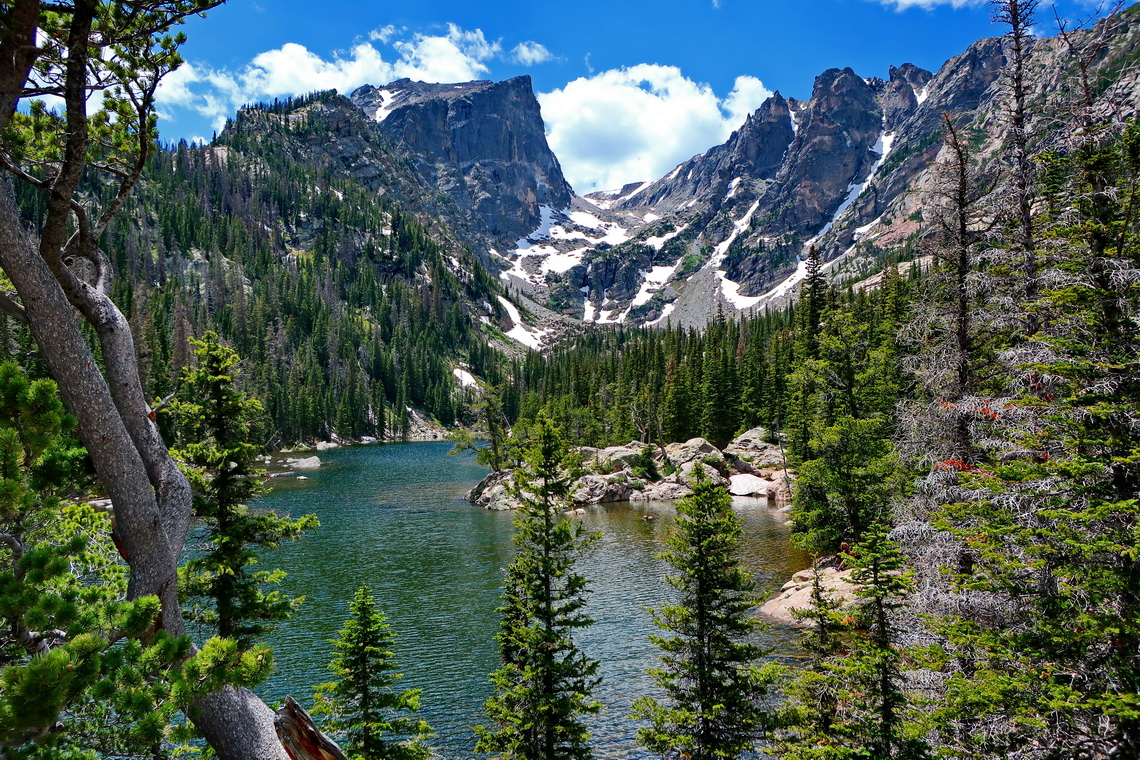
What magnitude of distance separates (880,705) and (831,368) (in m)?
21.7

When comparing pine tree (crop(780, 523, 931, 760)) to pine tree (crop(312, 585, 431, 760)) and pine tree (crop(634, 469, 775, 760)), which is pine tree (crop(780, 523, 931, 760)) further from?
pine tree (crop(312, 585, 431, 760))

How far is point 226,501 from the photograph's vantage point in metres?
13.3

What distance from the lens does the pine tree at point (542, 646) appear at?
46.2 feet

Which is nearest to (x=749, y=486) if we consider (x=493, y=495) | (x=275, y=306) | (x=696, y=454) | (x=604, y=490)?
(x=696, y=454)

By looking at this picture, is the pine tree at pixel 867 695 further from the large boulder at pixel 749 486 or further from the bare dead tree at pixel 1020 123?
the large boulder at pixel 749 486

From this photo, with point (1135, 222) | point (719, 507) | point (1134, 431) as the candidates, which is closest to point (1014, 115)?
point (1135, 222)

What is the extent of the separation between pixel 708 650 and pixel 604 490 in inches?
1744

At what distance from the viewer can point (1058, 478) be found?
8891 mm

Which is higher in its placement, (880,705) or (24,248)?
(24,248)

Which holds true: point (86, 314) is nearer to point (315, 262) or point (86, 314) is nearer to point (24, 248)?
point (24, 248)

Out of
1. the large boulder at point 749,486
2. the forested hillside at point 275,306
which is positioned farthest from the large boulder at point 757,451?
the forested hillside at point 275,306

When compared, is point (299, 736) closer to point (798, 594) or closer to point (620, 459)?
point (798, 594)

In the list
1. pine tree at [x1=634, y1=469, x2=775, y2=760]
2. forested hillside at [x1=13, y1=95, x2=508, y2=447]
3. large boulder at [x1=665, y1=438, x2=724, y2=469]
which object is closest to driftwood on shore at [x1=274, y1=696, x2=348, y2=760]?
pine tree at [x1=634, y1=469, x2=775, y2=760]

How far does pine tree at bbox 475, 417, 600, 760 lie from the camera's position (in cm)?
1409
